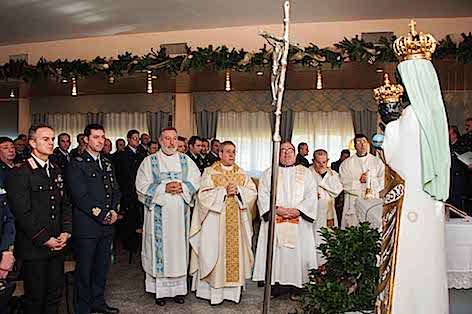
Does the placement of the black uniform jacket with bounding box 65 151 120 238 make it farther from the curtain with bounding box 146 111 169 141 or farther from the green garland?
the curtain with bounding box 146 111 169 141

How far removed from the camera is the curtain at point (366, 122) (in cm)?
1103

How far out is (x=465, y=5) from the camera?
6953 mm

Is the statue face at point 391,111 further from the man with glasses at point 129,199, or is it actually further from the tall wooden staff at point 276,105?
the man with glasses at point 129,199

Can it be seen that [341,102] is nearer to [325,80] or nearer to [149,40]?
[325,80]

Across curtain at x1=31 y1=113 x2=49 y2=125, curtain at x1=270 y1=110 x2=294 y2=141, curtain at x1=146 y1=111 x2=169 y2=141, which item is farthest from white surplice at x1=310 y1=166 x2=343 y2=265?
curtain at x1=31 y1=113 x2=49 y2=125

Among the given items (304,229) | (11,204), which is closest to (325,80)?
(304,229)

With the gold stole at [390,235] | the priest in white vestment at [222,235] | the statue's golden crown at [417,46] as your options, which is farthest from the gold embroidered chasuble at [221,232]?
the statue's golden crown at [417,46]

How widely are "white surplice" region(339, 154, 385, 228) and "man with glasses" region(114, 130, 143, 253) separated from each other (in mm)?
3099

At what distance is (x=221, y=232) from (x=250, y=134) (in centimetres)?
679

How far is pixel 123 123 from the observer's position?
495 inches

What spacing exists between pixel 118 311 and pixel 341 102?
7849 millimetres

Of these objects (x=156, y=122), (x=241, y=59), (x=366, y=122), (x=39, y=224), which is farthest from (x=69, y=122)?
(x=39, y=224)

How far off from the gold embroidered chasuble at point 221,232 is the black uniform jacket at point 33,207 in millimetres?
1742

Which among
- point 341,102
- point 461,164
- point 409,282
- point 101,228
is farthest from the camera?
point 341,102
